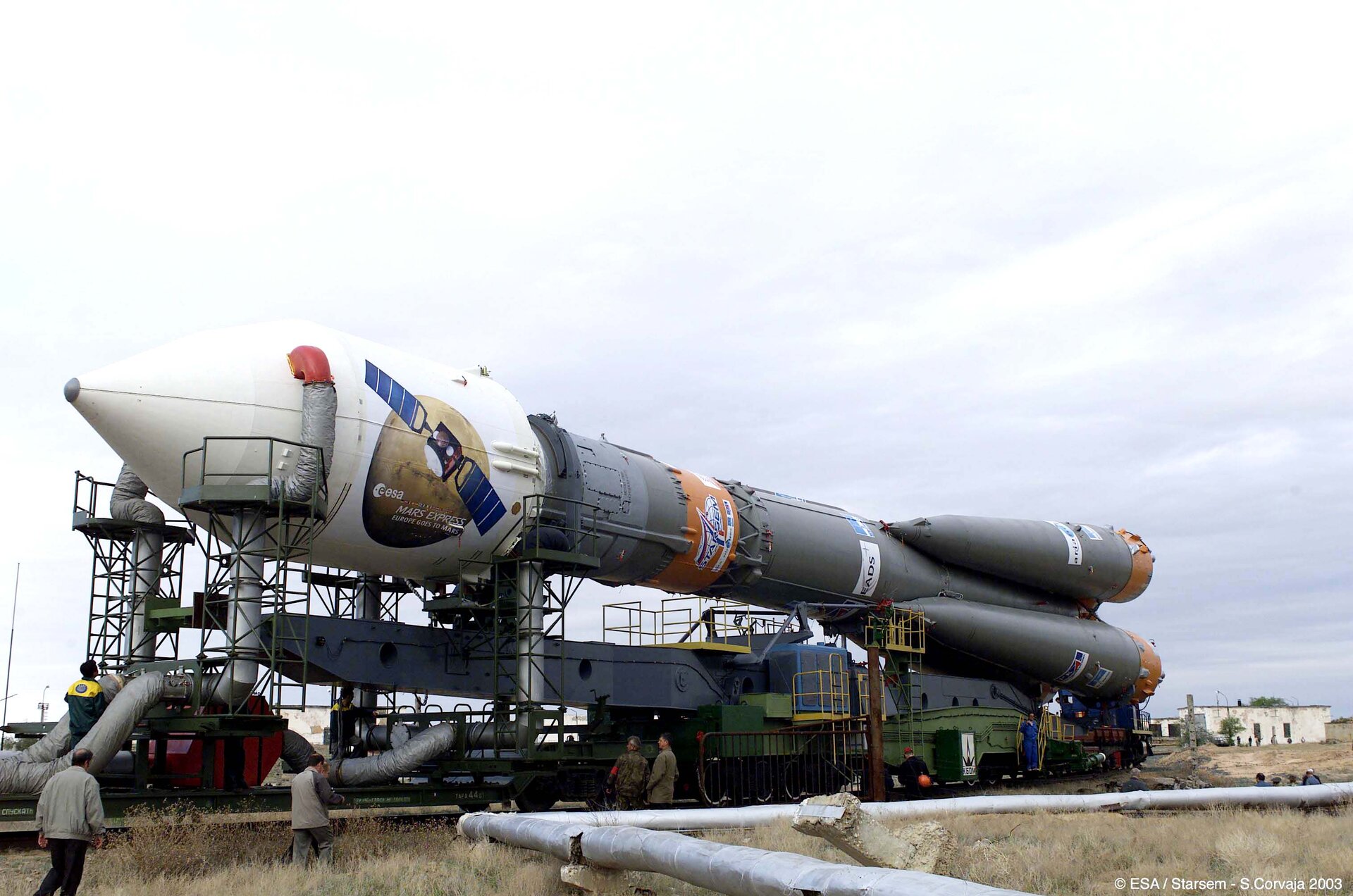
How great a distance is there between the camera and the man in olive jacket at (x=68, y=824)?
812 centimetres

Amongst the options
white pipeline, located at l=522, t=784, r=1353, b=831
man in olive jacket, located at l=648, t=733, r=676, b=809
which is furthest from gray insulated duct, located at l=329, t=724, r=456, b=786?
white pipeline, located at l=522, t=784, r=1353, b=831

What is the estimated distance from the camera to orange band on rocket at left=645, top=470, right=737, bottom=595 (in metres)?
18.1

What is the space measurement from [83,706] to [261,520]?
246cm

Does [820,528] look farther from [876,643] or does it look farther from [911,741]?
[911,741]

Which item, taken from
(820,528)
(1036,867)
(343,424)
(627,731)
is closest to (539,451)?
(343,424)

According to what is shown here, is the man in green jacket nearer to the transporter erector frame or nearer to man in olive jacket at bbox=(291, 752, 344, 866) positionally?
the transporter erector frame

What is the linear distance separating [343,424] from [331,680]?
3.10 metres

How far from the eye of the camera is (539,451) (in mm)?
15641

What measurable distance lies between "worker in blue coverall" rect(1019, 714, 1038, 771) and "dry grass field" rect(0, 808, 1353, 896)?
430 inches

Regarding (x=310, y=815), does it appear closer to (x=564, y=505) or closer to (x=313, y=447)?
(x=313, y=447)

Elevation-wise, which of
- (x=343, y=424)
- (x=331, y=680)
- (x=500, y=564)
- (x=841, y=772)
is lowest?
(x=841, y=772)

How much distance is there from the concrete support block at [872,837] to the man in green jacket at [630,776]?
5289 mm

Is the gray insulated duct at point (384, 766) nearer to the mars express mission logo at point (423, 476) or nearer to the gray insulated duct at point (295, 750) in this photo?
the gray insulated duct at point (295, 750)

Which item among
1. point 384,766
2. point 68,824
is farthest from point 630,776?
point 68,824
